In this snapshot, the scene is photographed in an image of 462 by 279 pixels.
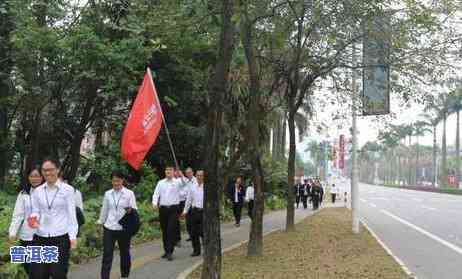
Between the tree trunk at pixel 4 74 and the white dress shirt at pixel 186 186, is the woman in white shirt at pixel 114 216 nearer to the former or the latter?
the white dress shirt at pixel 186 186

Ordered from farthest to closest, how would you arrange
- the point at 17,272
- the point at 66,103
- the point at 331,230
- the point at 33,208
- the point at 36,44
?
the point at 66,103 → the point at 331,230 → the point at 36,44 → the point at 17,272 → the point at 33,208

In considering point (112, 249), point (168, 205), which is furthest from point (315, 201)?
point (112, 249)

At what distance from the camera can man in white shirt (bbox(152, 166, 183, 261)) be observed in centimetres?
1192

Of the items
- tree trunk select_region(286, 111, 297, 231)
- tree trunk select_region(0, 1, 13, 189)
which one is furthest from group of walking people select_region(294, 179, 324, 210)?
tree trunk select_region(0, 1, 13, 189)

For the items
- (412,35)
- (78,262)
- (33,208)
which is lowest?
(78,262)

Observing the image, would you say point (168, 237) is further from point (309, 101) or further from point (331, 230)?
point (309, 101)

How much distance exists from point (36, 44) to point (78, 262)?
6483 millimetres

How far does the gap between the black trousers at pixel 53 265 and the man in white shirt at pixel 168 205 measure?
16.4ft

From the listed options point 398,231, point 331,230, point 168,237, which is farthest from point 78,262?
point 398,231

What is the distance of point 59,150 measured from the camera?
24234mm

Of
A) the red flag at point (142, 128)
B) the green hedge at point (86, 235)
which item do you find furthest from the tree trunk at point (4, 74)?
the red flag at point (142, 128)

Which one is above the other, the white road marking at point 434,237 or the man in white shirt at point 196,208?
the man in white shirt at point 196,208

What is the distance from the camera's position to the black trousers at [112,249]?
9055mm

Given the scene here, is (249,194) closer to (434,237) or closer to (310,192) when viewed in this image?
(434,237)
